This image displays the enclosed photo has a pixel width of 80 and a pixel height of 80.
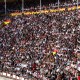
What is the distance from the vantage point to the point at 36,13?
59469 millimetres

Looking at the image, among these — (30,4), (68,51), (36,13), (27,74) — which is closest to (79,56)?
(68,51)

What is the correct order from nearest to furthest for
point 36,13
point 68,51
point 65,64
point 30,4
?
point 65,64
point 68,51
point 36,13
point 30,4

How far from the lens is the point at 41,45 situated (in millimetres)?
46750

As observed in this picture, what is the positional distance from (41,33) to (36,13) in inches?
382

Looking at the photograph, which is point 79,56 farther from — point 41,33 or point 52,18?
point 52,18

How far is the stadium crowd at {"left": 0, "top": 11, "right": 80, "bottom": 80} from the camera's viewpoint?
38344mm

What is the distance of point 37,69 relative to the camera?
133 feet

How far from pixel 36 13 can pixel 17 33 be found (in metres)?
7.12

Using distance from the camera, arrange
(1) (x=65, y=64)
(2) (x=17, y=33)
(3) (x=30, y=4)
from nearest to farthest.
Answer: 1. (1) (x=65, y=64)
2. (2) (x=17, y=33)
3. (3) (x=30, y=4)

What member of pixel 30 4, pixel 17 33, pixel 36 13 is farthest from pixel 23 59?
pixel 30 4

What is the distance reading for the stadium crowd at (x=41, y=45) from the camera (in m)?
38.3

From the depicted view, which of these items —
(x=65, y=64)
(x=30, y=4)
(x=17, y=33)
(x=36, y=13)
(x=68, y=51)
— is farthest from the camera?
(x=30, y=4)

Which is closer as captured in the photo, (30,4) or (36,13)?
(36,13)

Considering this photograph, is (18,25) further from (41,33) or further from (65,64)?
(65,64)
